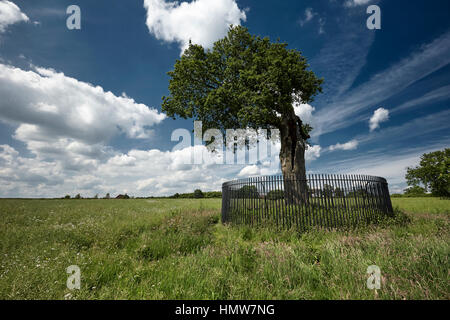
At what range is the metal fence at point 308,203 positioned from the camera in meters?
8.50

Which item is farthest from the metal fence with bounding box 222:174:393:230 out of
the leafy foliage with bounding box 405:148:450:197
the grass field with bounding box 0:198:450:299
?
the leafy foliage with bounding box 405:148:450:197

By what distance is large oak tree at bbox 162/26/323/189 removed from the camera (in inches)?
521

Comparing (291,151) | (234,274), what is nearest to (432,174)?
(291,151)

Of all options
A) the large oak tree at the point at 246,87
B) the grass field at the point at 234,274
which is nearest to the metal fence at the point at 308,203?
the grass field at the point at 234,274

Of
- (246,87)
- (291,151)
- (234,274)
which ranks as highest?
(246,87)

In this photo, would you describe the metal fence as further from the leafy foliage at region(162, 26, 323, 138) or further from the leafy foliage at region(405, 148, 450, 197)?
the leafy foliage at region(405, 148, 450, 197)

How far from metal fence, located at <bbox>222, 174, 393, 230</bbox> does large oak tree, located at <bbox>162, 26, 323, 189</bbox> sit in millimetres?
4849

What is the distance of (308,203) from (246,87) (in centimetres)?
932

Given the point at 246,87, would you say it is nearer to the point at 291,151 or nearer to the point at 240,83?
the point at 240,83

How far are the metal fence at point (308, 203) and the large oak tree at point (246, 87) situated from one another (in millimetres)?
4849

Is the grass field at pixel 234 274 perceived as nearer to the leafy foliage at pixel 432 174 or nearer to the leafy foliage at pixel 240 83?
the leafy foliage at pixel 240 83

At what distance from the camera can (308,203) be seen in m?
8.77
